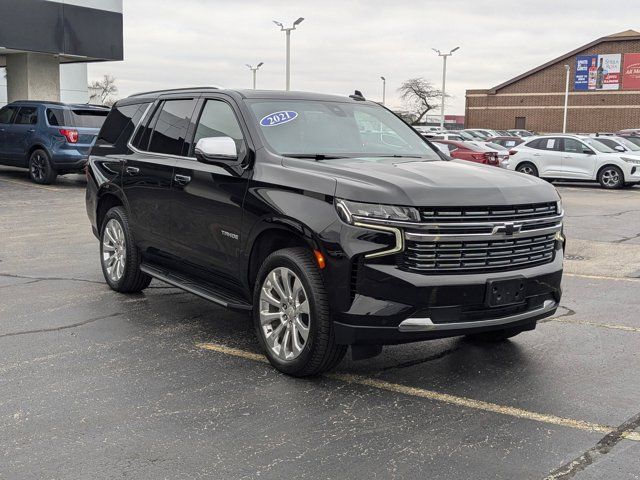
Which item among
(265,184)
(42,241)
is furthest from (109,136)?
(42,241)

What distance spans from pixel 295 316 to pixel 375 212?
0.89 m

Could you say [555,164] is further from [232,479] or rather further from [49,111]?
[232,479]

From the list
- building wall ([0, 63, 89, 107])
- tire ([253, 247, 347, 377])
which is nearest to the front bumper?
tire ([253, 247, 347, 377])

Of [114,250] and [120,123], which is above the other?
[120,123]

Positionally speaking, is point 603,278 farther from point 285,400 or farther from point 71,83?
point 71,83

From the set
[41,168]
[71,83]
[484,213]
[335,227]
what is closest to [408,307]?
[335,227]

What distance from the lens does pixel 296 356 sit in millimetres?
4793

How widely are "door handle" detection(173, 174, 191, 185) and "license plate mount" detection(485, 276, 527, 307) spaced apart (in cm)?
258

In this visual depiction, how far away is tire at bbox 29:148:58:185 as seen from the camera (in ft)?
59.1

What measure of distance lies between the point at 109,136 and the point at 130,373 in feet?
10.9

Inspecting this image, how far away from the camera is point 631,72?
67.6 m

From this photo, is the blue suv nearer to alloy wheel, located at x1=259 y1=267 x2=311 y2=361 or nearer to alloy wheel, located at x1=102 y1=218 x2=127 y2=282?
alloy wheel, located at x1=102 y1=218 x2=127 y2=282

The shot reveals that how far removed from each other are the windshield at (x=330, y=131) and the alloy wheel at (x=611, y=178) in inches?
697

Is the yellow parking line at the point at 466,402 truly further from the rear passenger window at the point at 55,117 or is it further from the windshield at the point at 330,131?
the rear passenger window at the point at 55,117
